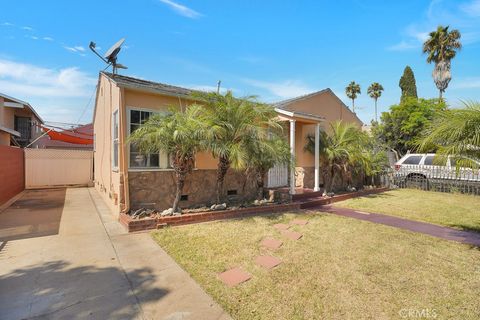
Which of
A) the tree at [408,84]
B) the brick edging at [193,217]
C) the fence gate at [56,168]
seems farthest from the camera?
the tree at [408,84]

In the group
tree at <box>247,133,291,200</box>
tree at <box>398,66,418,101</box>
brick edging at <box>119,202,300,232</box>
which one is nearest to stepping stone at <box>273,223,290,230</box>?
brick edging at <box>119,202,300,232</box>

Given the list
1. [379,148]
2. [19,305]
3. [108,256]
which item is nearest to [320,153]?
[379,148]

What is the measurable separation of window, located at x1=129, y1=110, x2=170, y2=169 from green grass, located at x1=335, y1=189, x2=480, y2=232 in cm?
718

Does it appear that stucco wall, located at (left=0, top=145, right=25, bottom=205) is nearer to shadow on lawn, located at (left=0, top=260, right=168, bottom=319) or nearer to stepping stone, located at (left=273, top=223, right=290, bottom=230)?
shadow on lawn, located at (left=0, top=260, right=168, bottom=319)

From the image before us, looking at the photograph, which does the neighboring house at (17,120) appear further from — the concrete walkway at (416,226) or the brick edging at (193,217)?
the concrete walkway at (416,226)

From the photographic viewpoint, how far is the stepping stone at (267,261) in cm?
446

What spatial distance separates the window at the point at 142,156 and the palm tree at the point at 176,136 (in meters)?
0.54

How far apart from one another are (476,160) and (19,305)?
26.8ft

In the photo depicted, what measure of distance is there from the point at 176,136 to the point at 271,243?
3.59 meters

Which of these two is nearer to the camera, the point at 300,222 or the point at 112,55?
the point at 300,222

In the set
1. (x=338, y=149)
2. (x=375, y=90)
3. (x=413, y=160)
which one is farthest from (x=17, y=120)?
(x=375, y=90)

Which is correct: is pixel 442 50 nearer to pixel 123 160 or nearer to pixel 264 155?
pixel 264 155

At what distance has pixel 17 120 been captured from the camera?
18.4 metres

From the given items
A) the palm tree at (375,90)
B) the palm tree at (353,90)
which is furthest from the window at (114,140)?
the palm tree at (375,90)
